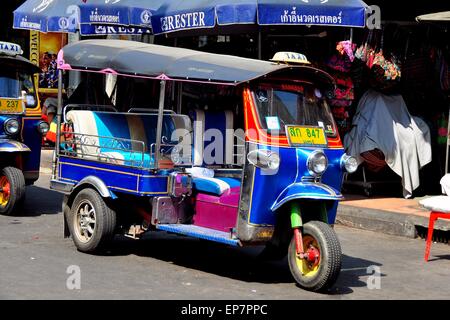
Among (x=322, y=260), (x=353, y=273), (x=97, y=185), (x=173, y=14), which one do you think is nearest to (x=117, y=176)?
(x=97, y=185)

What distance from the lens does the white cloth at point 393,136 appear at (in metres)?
11.9

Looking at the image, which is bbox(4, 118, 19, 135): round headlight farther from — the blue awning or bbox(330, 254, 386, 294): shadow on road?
bbox(330, 254, 386, 294): shadow on road

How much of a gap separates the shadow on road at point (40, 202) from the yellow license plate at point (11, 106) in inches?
52.1

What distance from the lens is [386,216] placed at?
1045 cm

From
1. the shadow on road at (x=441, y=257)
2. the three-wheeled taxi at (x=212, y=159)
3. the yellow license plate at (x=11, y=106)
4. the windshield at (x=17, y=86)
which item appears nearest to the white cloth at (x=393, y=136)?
the shadow on road at (x=441, y=257)

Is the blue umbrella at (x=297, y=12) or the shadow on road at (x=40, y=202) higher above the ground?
the blue umbrella at (x=297, y=12)

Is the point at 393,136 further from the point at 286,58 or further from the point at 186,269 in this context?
the point at 186,269

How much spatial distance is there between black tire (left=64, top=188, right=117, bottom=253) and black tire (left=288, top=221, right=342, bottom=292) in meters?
1.98

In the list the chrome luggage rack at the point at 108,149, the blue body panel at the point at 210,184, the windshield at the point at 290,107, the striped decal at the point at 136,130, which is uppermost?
the windshield at the point at 290,107

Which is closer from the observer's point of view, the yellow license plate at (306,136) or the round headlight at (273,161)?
the round headlight at (273,161)

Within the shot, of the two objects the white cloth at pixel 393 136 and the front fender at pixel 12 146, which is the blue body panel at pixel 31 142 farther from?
the white cloth at pixel 393 136

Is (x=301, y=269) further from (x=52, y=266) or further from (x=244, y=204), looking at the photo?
(x=52, y=266)

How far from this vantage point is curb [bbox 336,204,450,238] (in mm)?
10042
